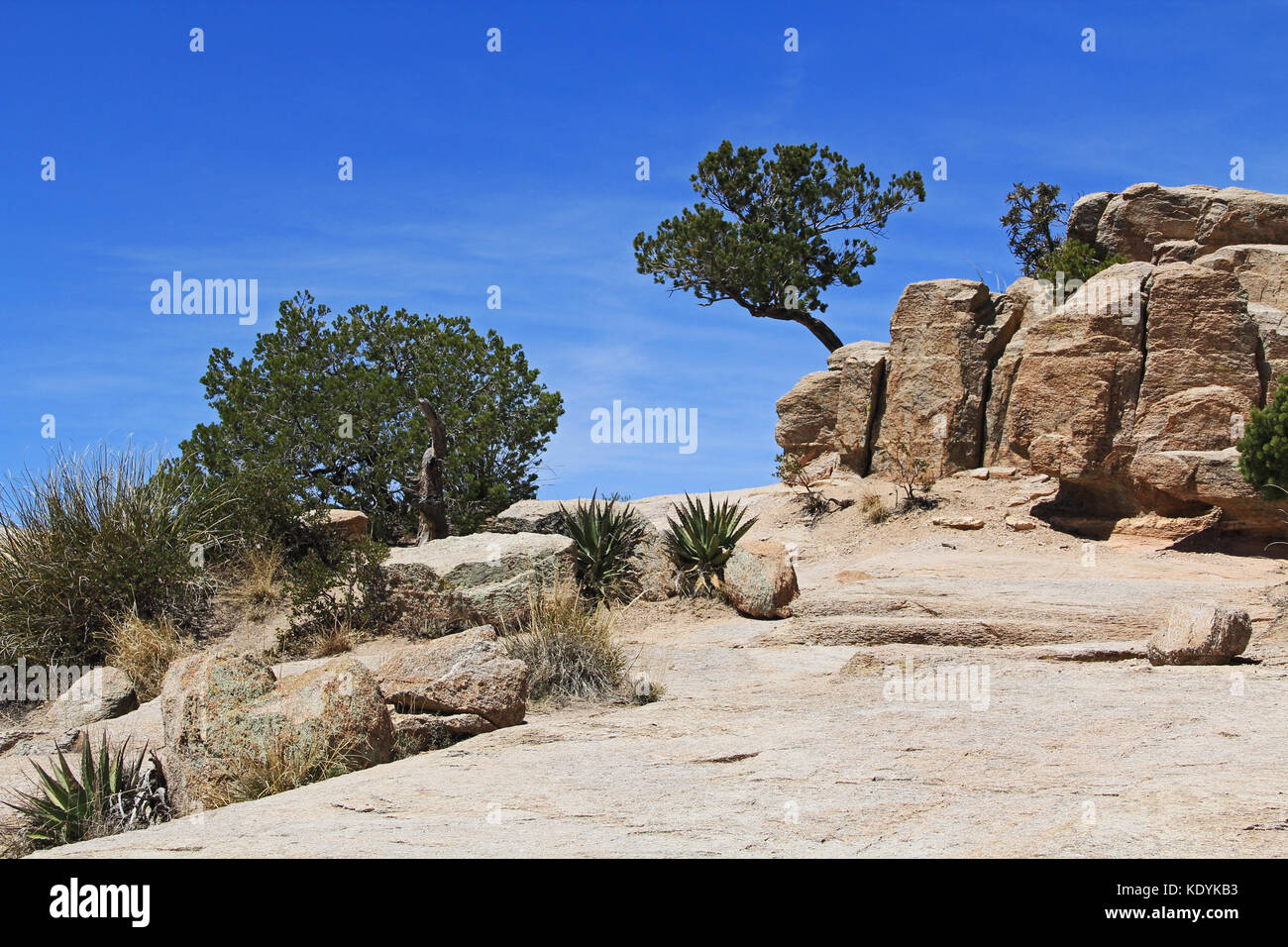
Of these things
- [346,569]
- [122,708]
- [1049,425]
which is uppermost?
[1049,425]

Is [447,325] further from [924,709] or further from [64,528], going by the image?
[924,709]

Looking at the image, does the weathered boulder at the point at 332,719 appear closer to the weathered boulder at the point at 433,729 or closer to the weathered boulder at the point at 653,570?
the weathered boulder at the point at 433,729

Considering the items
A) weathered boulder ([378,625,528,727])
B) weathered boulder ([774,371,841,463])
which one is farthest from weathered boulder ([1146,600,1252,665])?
weathered boulder ([774,371,841,463])

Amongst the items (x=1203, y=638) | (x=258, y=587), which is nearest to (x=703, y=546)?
(x=1203, y=638)

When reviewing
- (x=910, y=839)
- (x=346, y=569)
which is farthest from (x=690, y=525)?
(x=910, y=839)

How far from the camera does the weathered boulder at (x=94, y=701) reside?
441 inches

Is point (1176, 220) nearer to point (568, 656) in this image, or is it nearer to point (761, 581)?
point (761, 581)

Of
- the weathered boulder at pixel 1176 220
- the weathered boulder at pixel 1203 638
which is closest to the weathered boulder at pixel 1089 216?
the weathered boulder at pixel 1176 220

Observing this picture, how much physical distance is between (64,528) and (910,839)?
12436mm

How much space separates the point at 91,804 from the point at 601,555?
6980 millimetres

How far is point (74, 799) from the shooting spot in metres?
7.12

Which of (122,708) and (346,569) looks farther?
(346,569)

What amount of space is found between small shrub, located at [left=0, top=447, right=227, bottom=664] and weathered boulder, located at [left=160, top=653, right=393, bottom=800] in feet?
22.4

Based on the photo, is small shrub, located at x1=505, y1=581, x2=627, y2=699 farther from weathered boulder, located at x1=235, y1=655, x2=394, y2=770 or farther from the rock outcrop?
the rock outcrop
